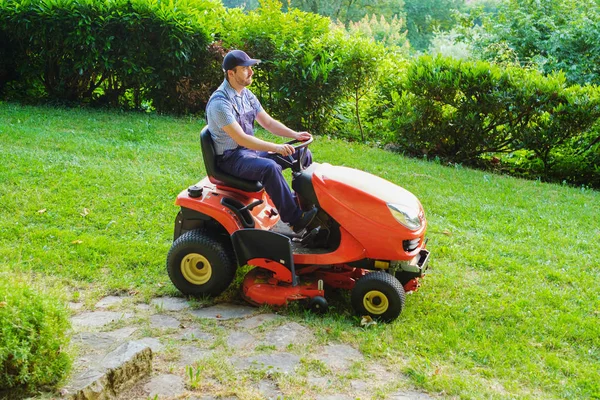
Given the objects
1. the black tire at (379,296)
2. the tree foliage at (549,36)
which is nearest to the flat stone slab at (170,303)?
the black tire at (379,296)

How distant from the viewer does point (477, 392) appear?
11.8ft

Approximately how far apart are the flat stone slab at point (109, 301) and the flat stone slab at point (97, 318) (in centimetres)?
12

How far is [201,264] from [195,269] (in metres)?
0.06

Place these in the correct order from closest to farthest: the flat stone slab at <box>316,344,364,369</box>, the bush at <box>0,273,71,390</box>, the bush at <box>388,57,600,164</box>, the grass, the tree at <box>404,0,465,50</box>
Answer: the bush at <box>0,273,71,390</box>
the flat stone slab at <box>316,344,364,369</box>
the grass
the bush at <box>388,57,600,164</box>
the tree at <box>404,0,465,50</box>

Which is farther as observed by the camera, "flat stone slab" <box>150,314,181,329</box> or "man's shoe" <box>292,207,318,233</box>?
"man's shoe" <box>292,207,318,233</box>

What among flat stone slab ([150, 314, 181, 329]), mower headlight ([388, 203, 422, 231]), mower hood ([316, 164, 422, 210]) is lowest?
flat stone slab ([150, 314, 181, 329])

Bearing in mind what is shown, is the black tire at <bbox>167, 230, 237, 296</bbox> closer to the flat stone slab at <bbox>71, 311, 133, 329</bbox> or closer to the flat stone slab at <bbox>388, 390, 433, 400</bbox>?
Answer: the flat stone slab at <bbox>71, 311, 133, 329</bbox>

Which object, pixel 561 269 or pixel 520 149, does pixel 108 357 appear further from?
pixel 520 149

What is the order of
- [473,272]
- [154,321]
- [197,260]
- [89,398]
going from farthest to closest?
[473,272], [197,260], [154,321], [89,398]

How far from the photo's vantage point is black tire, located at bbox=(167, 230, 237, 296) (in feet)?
15.3

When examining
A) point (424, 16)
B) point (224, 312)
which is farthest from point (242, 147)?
point (424, 16)

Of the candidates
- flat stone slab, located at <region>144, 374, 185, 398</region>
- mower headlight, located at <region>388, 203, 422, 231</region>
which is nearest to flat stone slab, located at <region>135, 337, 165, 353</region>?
flat stone slab, located at <region>144, 374, 185, 398</region>

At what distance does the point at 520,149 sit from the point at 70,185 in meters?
6.16

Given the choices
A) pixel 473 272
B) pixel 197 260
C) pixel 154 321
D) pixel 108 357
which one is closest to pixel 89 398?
pixel 108 357
